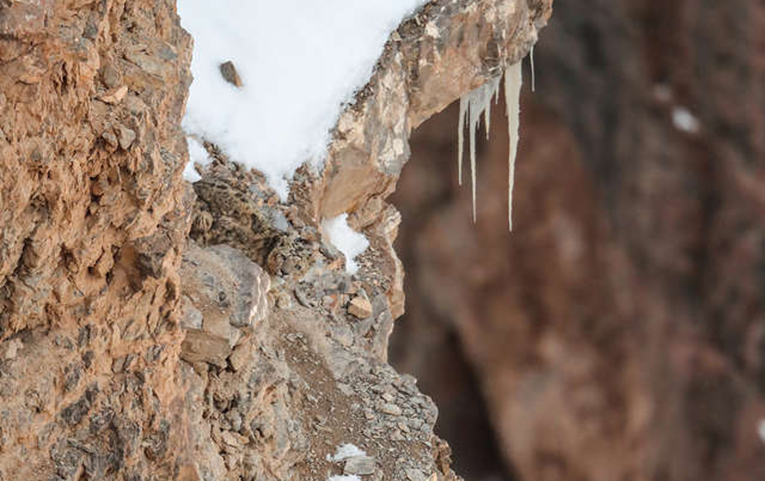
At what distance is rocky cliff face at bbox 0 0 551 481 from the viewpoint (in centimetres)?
284

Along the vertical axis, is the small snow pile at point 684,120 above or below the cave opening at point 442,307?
above

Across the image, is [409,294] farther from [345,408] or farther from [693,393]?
[345,408]

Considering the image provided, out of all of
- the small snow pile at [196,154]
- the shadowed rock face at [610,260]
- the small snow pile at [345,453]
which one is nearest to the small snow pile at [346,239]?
the small snow pile at [196,154]

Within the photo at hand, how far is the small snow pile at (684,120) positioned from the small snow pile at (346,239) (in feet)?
28.4

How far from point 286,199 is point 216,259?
147cm

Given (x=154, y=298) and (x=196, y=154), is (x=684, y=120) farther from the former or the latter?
(x=154, y=298)

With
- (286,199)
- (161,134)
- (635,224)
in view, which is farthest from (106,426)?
(635,224)

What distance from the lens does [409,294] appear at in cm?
1416

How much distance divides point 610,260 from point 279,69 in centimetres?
921

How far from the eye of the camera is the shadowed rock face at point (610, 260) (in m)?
13.9

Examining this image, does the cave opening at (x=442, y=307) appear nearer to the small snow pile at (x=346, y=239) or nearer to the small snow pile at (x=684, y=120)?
the small snow pile at (x=684, y=120)

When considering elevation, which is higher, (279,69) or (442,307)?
(442,307)

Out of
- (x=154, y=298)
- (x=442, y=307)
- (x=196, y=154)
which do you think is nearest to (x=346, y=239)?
(x=196, y=154)

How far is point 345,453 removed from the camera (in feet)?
16.8
